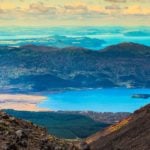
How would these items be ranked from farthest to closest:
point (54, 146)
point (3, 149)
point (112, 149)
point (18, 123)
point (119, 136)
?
point (119, 136), point (112, 149), point (18, 123), point (54, 146), point (3, 149)

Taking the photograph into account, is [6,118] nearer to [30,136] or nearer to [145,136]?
[30,136]

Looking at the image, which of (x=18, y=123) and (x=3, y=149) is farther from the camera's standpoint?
(x=18, y=123)

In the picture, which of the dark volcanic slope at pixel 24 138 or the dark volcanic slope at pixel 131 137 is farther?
the dark volcanic slope at pixel 131 137

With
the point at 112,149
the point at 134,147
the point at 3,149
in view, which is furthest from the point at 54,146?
the point at 112,149

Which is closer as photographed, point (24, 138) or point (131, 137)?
point (24, 138)

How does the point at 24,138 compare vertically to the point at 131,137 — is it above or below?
above

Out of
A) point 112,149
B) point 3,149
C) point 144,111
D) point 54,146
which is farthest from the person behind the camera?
point 144,111

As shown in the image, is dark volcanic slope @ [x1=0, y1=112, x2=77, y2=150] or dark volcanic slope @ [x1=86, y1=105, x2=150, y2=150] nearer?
dark volcanic slope @ [x1=0, y1=112, x2=77, y2=150]
